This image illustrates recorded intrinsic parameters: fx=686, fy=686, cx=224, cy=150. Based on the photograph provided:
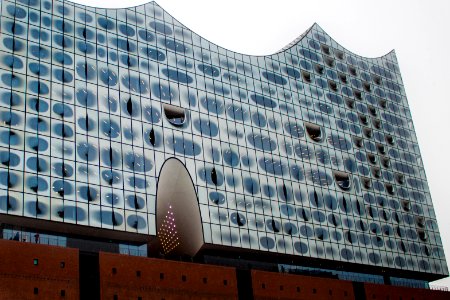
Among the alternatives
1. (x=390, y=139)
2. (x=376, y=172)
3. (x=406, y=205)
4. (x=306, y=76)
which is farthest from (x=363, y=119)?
(x=406, y=205)

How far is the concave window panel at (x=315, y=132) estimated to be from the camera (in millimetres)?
52000

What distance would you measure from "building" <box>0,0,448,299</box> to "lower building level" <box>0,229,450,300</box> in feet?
0.66

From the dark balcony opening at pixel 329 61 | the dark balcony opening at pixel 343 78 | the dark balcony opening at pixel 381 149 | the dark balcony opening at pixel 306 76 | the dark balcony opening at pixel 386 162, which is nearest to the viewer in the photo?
the dark balcony opening at pixel 306 76

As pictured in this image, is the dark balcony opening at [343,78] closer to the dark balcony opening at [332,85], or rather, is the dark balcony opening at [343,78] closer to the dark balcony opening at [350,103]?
the dark balcony opening at [332,85]

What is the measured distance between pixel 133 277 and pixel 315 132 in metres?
21.8

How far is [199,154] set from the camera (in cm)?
4372

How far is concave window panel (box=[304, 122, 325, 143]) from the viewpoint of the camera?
171 ft

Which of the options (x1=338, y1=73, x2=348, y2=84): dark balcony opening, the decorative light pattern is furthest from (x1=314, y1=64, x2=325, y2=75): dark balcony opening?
the decorative light pattern

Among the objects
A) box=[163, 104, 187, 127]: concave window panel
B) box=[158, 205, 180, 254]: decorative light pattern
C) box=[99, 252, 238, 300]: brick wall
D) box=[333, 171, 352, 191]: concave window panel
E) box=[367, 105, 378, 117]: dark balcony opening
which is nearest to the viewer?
box=[99, 252, 238, 300]: brick wall

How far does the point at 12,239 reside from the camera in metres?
35.2

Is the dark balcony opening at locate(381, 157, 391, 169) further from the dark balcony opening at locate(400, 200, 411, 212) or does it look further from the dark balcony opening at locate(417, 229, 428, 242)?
the dark balcony opening at locate(417, 229, 428, 242)

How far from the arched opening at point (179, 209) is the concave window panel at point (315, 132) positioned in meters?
13.1

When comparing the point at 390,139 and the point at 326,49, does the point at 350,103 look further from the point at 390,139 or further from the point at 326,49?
the point at 326,49

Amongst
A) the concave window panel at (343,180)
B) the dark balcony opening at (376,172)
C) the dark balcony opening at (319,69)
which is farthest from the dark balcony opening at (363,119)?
the concave window panel at (343,180)
